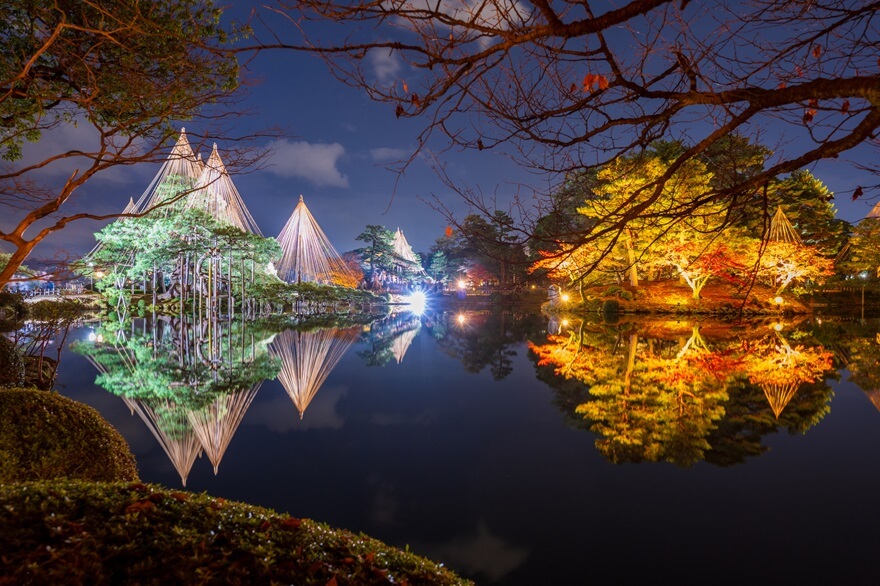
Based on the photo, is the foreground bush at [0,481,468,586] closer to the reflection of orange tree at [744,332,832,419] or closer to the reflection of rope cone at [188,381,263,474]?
the reflection of rope cone at [188,381,263,474]

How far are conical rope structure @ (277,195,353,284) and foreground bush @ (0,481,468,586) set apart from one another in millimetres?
38807

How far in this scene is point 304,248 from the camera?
132 ft

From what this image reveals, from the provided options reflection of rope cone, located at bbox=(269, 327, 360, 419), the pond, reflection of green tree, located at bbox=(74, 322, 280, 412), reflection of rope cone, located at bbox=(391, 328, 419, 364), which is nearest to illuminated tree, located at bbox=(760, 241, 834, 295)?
the pond

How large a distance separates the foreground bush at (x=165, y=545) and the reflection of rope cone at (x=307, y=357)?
5.55m

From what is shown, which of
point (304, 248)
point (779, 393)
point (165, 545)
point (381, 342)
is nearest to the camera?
point (165, 545)

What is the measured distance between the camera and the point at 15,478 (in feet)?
9.46

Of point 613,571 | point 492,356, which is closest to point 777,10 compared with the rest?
point 613,571

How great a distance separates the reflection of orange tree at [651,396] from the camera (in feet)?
17.5

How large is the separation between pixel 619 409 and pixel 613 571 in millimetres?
3752

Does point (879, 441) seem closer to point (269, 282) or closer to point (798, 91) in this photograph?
point (798, 91)

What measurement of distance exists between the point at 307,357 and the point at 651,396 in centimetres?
887

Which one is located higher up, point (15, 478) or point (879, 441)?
point (15, 478)

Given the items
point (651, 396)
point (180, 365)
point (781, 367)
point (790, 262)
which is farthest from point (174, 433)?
point (790, 262)

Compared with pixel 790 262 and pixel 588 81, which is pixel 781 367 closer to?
pixel 588 81
